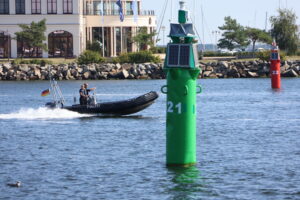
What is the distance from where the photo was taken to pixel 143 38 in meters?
Answer: 110

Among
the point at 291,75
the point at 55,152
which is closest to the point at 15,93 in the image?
the point at 291,75

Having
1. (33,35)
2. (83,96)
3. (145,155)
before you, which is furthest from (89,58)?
(145,155)

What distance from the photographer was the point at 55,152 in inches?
1261

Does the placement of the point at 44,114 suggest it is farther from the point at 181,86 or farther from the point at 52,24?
the point at 52,24

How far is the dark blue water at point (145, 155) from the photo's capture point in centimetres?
2411

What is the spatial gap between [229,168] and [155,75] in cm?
6794

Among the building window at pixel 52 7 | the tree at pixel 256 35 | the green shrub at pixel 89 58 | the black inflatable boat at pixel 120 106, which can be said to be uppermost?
the building window at pixel 52 7

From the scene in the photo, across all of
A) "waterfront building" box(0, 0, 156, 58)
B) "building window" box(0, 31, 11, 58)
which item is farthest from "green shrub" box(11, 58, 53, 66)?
"building window" box(0, 31, 11, 58)

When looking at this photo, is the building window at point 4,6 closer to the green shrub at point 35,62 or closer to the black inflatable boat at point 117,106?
the green shrub at point 35,62

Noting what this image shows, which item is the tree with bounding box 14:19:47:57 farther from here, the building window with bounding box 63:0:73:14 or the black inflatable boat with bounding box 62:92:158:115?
the black inflatable boat with bounding box 62:92:158:115

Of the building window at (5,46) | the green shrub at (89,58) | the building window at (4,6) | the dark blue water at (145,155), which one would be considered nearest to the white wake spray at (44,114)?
the dark blue water at (145,155)

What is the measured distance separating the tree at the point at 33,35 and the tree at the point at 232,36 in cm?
2820

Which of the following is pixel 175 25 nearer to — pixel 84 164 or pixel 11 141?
pixel 84 164

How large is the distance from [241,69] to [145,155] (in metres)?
66.6
